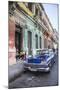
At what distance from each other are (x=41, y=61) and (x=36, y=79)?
180 mm

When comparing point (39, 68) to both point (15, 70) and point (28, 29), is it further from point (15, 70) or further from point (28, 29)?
point (28, 29)

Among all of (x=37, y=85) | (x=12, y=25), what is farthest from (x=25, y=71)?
(x=12, y=25)

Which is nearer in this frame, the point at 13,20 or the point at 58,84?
the point at 13,20

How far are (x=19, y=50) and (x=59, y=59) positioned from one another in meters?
0.43

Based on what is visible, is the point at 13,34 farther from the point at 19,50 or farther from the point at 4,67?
the point at 4,67

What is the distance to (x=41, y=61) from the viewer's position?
194 cm

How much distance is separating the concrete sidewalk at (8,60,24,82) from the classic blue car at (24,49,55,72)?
5cm

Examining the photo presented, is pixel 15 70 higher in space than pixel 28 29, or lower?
lower

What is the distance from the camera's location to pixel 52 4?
1.98 metres

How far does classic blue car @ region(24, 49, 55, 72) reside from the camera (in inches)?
75.0

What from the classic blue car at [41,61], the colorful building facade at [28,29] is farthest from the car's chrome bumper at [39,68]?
the colorful building facade at [28,29]

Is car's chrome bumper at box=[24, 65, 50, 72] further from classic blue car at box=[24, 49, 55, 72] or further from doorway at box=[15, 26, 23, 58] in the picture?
Answer: doorway at box=[15, 26, 23, 58]

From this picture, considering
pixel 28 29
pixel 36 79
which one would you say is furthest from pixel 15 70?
pixel 28 29

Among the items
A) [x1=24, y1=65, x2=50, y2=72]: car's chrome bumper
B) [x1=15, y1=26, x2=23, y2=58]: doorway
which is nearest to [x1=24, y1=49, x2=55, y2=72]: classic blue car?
[x1=24, y1=65, x2=50, y2=72]: car's chrome bumper
